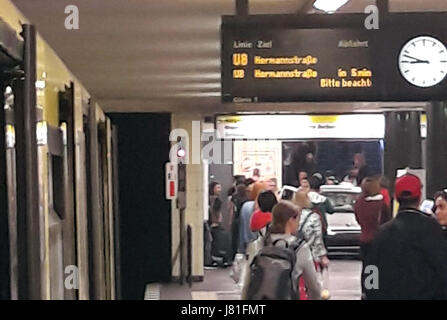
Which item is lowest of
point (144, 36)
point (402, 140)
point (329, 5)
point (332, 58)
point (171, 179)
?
point (171, 179)

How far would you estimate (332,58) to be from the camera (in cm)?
345

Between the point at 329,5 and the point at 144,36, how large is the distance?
0.81 metres

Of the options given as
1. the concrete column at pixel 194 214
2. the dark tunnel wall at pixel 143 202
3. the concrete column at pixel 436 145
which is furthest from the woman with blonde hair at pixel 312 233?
the concrete column at pixel 194 214

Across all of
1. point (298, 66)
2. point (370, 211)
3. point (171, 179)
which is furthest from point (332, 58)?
point (171, 179)

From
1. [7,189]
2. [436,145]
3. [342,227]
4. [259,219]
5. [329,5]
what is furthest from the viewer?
[342,227]

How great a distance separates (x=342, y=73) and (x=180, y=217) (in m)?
7.74

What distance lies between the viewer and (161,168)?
1053 cm

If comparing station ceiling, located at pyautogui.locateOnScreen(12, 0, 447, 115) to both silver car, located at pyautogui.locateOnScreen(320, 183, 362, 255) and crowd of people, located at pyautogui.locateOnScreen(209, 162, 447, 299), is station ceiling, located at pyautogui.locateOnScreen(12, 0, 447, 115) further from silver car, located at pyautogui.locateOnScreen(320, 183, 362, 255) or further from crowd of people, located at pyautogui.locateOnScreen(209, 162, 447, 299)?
silver car, located at pyautogui.locateOnScreen(320, 183, 362, 255)

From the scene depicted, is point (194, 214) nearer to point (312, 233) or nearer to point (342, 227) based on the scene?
point (342, 227)

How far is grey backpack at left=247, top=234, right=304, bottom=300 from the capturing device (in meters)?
3.77

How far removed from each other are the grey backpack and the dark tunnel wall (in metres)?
6.12

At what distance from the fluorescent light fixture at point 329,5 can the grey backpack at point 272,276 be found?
108cm

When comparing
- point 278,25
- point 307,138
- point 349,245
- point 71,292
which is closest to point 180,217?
point 307,138
